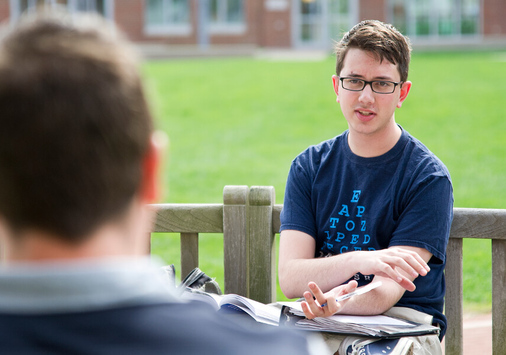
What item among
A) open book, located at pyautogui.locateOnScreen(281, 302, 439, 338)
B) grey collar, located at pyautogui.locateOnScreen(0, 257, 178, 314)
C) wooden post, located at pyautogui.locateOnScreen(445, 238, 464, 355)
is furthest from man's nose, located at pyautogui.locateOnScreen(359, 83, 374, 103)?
grey collar, located at pyautogui.locateOnScreen(0, 257, 178, 314)

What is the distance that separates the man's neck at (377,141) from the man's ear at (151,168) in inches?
72.5

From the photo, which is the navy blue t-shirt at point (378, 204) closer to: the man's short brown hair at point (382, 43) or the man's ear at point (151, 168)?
the man's short brown hair at point (382, 43)

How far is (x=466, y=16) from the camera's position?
123 feet

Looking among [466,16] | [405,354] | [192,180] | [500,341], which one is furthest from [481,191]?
[466,16]

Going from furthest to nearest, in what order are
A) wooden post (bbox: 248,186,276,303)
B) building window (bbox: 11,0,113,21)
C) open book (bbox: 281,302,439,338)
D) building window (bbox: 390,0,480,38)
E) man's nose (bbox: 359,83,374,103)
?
building window (bbox: 390,0,480,38) → building window (bbox: 11,0,113,21) → wooden post (bbox: 248,186,276,303) → man's nose (bbox: 359,83,374,103) → open book (bbox: 281,302,439,338)

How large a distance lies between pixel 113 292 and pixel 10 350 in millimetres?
174

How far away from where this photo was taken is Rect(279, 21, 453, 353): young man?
2.64 meters

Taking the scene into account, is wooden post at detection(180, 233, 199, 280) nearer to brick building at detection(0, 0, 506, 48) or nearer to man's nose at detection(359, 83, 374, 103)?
man's nose at detection(359, 83, 374, 103)

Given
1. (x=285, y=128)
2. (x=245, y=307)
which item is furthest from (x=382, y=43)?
(x=285, y=128)

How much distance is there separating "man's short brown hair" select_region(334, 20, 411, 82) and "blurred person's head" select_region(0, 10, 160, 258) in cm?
193

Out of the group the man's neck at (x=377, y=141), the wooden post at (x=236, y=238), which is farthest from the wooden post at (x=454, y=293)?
the wooden post at (x=236, y=238)

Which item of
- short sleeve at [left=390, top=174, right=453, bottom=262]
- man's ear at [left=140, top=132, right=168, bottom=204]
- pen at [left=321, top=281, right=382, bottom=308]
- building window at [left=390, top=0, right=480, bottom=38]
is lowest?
pen at [left=321, top=281, right=382, bottom=308]

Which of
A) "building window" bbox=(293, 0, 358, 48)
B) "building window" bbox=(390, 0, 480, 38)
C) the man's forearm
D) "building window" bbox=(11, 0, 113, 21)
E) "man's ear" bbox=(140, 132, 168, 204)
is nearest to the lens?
"man's ear" bbox=(140, 132, 168, 204)

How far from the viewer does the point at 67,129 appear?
1005 mm
